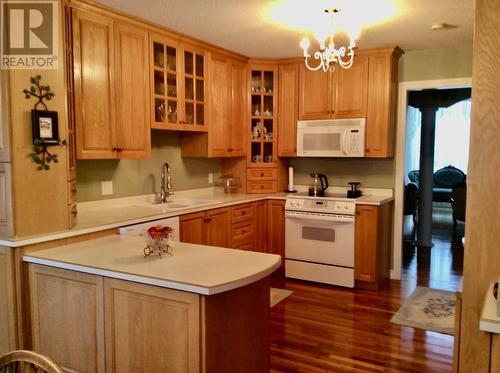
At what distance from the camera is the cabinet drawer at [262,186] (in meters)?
5.09

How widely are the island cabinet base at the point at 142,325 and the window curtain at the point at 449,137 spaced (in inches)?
343

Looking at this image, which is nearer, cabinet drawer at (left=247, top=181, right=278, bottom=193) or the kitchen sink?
the kitchen sink

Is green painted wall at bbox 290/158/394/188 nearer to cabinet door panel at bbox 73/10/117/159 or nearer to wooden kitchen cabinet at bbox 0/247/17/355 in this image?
cabinet door panel at bbox 73/10/117/159

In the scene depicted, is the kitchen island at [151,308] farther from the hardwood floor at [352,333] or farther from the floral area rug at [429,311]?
the floral area rug at [429,311]

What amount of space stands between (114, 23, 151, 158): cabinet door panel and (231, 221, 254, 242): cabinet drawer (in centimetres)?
123

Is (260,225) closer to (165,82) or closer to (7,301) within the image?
(165,82)

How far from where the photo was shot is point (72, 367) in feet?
7.81

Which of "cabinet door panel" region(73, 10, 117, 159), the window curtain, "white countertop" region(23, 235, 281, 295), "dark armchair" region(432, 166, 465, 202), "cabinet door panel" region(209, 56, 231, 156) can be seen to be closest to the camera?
"white countertop" region(23, 235, 281, 295)

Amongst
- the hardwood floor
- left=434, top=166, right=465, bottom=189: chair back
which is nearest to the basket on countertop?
the hardwood floor

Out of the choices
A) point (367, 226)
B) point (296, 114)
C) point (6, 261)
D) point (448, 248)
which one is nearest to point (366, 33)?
point (296, 114)

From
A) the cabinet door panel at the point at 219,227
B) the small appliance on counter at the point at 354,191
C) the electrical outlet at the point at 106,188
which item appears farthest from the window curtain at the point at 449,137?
the electrical outlet at the point at 106,188

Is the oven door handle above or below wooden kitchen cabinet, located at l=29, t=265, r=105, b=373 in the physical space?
above

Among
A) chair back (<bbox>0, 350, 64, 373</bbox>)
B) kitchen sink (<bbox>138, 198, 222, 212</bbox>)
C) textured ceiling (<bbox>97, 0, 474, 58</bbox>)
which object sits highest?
textured ceiling (<bbox>97, 0, 474, 58</bbox>)

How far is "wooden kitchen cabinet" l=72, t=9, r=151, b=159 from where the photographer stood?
10.3ft
